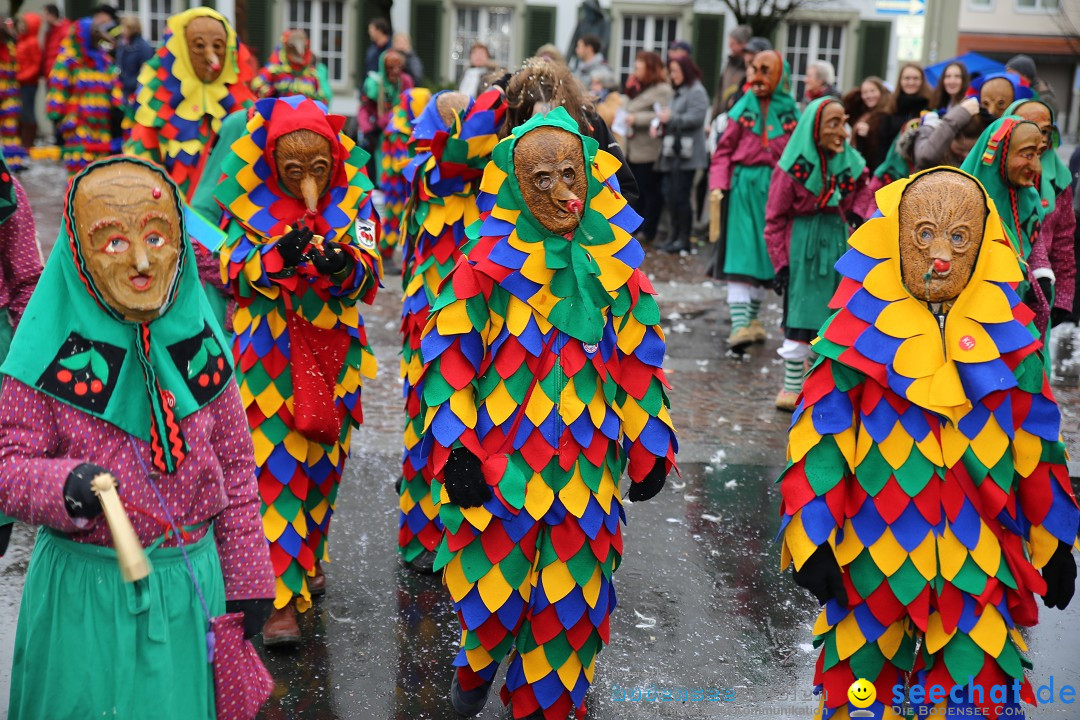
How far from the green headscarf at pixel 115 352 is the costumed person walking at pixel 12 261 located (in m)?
1.54

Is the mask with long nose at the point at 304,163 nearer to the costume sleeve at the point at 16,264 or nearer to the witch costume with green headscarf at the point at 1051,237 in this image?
the costume sleeve at the point at 16,264

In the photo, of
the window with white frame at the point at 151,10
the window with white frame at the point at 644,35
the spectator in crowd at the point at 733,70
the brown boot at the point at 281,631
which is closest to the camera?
the brown boot at the point at 281,631

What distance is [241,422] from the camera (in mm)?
3096

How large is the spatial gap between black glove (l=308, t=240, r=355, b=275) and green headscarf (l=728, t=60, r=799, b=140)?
5.46 m

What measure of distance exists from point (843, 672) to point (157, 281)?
2.27m

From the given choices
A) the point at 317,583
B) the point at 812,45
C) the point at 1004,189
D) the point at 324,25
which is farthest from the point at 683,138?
the point at 324,25

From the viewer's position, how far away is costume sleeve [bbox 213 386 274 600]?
119 inches

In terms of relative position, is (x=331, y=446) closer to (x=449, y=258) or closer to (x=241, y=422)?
(x=449, y=258)

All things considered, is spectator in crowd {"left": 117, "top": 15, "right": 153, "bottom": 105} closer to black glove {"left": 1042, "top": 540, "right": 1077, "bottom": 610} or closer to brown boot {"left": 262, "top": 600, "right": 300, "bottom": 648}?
brown boot {"left": 262, "top": 600, "right": 300, "bottom": 648}

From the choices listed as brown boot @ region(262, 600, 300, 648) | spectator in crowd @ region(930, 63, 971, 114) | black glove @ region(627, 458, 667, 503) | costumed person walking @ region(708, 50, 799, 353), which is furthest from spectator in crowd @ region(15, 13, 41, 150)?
black glove @ region(627, 458, 667, 503)

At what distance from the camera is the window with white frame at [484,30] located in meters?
24.2

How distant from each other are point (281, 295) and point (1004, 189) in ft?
11.5

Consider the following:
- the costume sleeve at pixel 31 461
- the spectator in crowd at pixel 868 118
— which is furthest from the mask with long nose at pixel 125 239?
the spectator in crowd at pixel 868 118

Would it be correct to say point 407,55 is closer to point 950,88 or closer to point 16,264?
point 950,88
